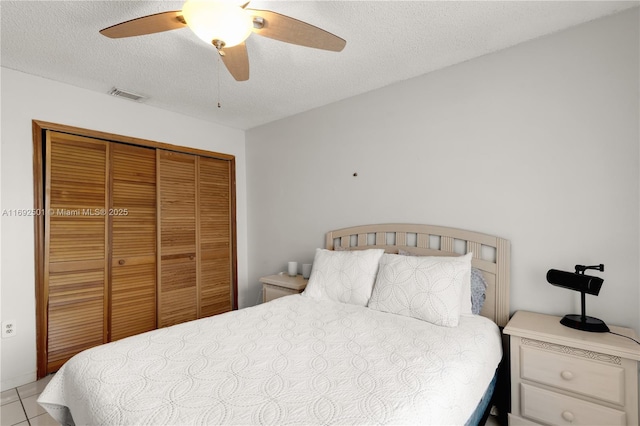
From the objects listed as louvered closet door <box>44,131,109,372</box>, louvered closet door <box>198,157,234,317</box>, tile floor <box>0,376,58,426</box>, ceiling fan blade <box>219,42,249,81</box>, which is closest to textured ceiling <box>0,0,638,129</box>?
ceiling fan blade <box>219,42,249,81</box>

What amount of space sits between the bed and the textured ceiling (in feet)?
4.34

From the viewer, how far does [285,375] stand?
131 cm

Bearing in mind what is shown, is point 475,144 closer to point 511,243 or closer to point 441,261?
point 511,243

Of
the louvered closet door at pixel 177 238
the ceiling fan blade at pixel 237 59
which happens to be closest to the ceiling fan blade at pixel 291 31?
the ceiling fan blade at pixel 237 59

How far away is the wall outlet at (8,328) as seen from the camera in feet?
7.91

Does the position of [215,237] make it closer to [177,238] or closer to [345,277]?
[177,238]

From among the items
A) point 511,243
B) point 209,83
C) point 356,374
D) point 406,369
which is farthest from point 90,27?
point 511,243

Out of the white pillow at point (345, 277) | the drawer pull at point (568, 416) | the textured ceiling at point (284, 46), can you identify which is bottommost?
the drawer pull at point (568, 416)

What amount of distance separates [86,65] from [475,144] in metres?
2.94

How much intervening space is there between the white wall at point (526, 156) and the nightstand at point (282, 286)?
0.70 meters

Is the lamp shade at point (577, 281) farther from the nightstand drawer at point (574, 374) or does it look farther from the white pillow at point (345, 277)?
the white pillow at point (345, 277)

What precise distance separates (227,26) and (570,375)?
2.35m

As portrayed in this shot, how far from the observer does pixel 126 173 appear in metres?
3.05

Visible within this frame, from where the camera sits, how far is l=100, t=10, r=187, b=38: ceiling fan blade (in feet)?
4.69
